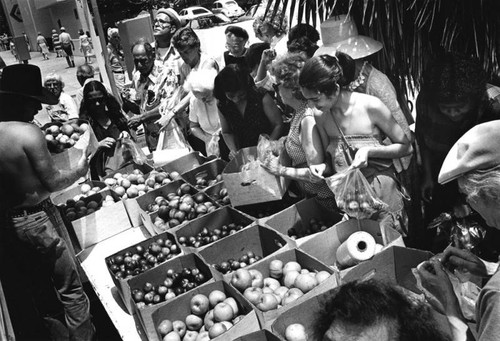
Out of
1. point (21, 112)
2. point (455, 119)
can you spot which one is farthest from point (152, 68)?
point (455, 119)

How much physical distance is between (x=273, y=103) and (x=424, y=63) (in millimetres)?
1070

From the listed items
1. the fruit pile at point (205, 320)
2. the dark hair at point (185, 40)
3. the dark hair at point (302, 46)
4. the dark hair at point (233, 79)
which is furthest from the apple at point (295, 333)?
the dark hair at point (185, 40)

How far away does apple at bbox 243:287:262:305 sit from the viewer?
7.81 ft

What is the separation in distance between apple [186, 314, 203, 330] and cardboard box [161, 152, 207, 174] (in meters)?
1.83

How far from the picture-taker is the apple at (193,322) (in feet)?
7.95

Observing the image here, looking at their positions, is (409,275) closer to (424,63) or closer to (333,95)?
(333,95)

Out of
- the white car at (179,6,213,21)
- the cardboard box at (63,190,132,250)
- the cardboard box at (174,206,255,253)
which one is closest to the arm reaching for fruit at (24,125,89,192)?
the cardboard box at (63,190,132,250)

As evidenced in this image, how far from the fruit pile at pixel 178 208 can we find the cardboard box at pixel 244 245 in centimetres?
43

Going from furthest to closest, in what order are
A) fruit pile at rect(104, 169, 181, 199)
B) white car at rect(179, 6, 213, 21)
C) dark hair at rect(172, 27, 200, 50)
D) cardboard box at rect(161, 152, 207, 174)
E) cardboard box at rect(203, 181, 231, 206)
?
white car at rect(179, 6, 213, 21) → dark hair at rect(172, 27, 200, 50) → cardboard box at rect(161, 152, 207, 174) → fruit pile at rect(104, 169, 181, 199) → cardboard box at rect(203, 181, 231, 206)

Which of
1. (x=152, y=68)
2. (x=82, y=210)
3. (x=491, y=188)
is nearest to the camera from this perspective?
(x=491, y=188)

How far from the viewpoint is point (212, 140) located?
4219 millimetres

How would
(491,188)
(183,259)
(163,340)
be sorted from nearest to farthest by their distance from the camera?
(491,188)
(163,340)
(183,259)

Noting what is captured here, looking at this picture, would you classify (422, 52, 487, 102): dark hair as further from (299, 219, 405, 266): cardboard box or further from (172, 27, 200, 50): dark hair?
(172, 27, 200, 50): dark hair

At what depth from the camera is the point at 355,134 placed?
272 cm
